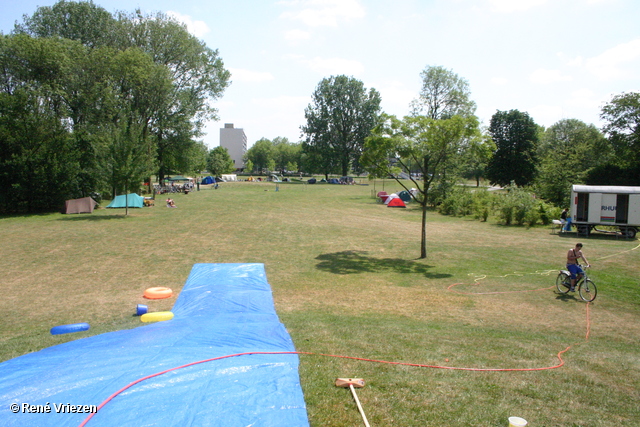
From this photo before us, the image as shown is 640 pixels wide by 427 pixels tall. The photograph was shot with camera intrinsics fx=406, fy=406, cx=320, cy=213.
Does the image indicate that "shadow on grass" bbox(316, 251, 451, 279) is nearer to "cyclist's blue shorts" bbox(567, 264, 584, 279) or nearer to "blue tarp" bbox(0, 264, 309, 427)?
"cyclist's blue shorts" bbox(567, 264, 584, 279)

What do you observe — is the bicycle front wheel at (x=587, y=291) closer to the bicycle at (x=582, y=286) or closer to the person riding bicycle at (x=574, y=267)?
the bicycle at (x=582, y=286)

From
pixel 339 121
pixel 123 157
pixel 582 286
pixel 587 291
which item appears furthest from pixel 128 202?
pixel 339 121

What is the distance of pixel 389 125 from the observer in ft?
53.2

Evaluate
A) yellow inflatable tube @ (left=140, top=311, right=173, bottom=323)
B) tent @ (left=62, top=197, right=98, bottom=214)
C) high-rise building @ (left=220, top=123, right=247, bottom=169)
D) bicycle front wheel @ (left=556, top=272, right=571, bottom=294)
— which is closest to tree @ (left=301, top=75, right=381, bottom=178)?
tent @ (left=62, top=197, right=98, bottom=214)

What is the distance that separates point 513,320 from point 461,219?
67.5 ft

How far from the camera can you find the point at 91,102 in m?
32.2

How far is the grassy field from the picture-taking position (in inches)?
203

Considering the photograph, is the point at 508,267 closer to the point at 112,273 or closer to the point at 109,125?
the point at 112,273

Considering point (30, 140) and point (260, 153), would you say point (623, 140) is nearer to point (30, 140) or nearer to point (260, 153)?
point (30, 140)

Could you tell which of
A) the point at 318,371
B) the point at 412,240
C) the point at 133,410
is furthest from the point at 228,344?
the point at 412,240

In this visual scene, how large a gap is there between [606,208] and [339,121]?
5927cm

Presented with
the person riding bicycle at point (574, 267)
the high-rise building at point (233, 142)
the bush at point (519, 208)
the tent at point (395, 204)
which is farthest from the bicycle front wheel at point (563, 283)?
the high-rise building at point (233, 142)

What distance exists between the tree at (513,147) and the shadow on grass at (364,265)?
43.0m

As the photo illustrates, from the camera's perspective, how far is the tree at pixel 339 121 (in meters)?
76.6
